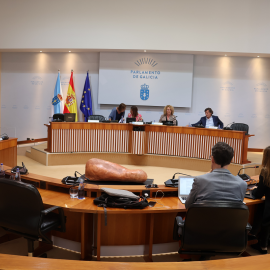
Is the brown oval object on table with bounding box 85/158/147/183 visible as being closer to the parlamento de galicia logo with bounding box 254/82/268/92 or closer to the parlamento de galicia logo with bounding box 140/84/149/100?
the parlamento de galicia logo with bounding box 140/84/149/100

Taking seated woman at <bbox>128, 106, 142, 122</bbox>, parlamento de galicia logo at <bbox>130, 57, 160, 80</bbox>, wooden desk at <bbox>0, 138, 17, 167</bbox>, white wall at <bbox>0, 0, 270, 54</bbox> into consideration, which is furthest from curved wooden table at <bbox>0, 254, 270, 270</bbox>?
parlamento de galicia logo at <bbox>130, 57, 160, 80</bbox>

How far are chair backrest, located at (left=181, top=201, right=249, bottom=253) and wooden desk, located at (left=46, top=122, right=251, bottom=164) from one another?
4.45m

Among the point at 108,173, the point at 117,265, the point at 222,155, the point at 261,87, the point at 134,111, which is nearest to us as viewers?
the point at 117,265

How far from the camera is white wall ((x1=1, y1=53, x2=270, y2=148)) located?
8.83m

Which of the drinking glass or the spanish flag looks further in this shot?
the spanish flag

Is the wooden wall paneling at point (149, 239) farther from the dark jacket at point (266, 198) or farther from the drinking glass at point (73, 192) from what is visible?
the dark jacket at point (266, 198)

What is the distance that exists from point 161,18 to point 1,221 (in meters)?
7.31

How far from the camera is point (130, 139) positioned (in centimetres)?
692

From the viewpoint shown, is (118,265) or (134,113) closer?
(118,265)

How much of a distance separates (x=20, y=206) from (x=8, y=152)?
3595 mm

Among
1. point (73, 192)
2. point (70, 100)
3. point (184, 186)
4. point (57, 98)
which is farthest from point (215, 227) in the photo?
point (57, 98)

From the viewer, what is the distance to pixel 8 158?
5.59 meters

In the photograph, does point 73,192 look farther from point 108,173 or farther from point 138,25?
point 138,25

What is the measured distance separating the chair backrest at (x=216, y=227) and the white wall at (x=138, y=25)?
6857 millimetres
